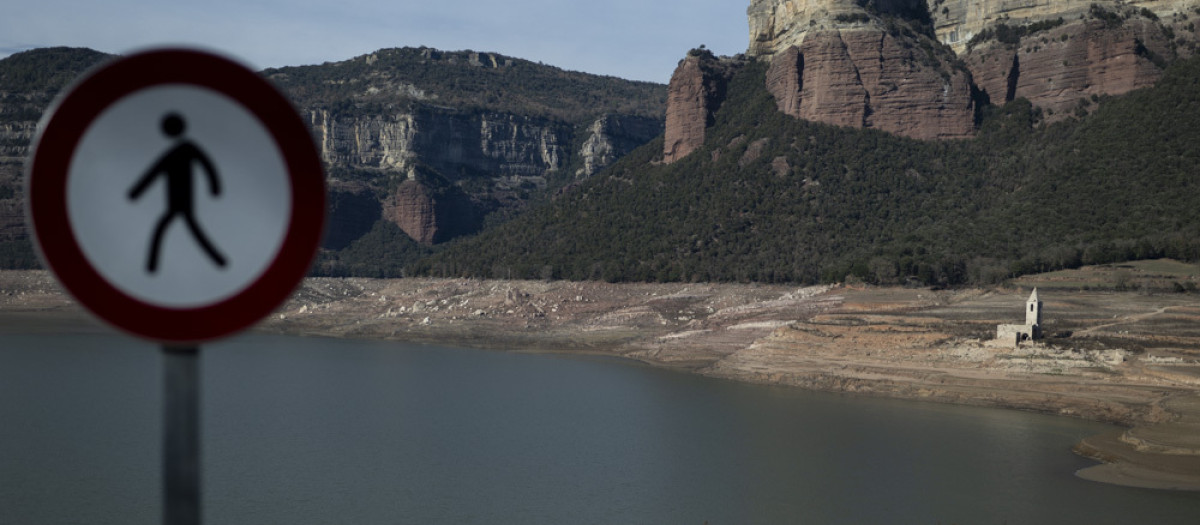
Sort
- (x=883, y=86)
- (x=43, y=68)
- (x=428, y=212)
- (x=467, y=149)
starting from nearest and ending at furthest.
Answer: (x=883, y=86) < (x=428, y=212) < (x=43, y=68) < (x=467, y=149)

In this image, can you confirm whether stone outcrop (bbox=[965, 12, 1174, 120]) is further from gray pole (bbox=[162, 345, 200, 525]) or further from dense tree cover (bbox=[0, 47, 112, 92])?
dense tree cover (bbox=[0, 47, 112, 92])

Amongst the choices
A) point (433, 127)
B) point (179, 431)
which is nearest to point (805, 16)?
point (433, 127)

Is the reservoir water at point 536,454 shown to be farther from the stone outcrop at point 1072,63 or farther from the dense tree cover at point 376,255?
the dense tree cover at point 376,255

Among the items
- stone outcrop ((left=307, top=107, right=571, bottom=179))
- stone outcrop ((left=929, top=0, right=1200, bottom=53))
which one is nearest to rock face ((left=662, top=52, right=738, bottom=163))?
stone outcrop ((left=929, top=0, right=1200, bottom=53))

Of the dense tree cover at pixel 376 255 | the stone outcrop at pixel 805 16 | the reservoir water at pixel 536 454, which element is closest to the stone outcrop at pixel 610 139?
the dense tree cover at pixel 376 255

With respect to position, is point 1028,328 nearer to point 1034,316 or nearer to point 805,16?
point 1034,316

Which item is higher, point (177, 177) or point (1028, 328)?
point (177, 177)
